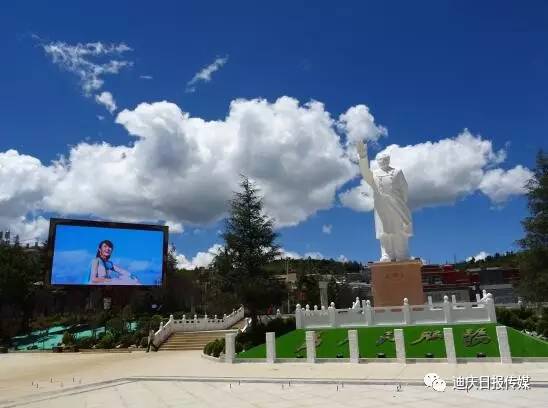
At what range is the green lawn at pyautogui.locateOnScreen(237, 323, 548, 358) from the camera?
741 inches

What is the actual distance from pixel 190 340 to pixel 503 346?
69.9 ft

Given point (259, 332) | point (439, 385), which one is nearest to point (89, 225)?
point (259, 332)

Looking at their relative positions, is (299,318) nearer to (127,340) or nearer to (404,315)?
(404,315)

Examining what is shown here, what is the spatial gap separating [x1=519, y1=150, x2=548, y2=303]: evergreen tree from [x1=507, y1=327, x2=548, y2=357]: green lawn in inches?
475

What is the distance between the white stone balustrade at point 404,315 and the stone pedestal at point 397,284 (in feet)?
2.94

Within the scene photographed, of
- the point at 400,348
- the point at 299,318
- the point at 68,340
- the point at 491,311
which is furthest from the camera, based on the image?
the point at 68,340

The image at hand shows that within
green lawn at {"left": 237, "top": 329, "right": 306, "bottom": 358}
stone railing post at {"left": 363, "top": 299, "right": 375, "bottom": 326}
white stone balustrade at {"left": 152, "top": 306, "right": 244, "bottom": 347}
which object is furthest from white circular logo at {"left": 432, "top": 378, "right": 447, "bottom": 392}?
white stone balustrade at {"left": 152, "top": 306, "right": 244, "bottom": 347}

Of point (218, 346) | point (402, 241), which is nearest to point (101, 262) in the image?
point (218, 346)

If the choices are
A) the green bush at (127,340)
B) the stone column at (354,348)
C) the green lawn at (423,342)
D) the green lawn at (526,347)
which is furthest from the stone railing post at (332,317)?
the green bush at (127,340)

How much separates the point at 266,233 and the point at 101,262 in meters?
23.0

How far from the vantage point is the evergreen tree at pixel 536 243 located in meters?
30.0

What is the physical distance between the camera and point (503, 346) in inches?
706

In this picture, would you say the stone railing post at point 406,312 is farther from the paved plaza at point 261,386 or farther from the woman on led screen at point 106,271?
the woman on led screen at point 106,271

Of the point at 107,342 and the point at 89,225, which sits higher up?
the point at 89,225
